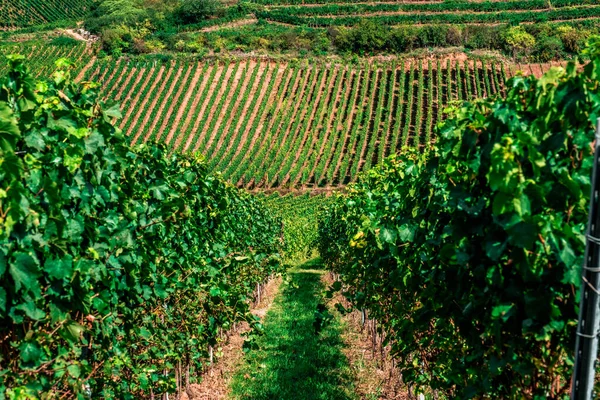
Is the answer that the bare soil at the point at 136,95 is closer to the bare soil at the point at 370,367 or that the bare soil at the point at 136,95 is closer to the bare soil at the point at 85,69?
the bare soil at the point at 85,69

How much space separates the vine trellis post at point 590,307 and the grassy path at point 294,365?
3213mm

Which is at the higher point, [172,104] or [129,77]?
[129,77]

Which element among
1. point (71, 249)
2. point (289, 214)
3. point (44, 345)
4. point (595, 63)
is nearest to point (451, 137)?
point (595, 63)

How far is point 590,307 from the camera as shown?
8.80 ft

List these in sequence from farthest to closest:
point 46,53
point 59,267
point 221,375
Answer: point 46,53 → point 221,375 → point 59,267

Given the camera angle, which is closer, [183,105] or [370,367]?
[370,367]

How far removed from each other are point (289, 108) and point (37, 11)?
205 ft

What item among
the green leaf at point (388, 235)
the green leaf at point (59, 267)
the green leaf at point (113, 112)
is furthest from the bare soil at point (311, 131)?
the green leaf at point (59, 267)

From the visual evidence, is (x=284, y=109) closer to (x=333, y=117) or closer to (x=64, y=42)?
(x=333, y=117)

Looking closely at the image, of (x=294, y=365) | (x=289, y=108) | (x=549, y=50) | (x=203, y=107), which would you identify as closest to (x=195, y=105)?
(x=203, y=107)

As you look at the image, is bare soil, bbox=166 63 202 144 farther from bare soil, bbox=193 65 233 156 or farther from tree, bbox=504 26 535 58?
tree, bbox=504 26 535 58

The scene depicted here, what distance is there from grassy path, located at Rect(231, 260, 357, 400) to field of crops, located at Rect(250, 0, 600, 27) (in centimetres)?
7145

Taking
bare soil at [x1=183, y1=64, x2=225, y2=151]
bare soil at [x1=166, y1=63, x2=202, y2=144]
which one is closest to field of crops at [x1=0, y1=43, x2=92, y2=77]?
bare soil at [x1=166, y1=63, x2=202, y2=144]

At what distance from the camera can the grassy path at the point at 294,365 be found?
8.16 metres
